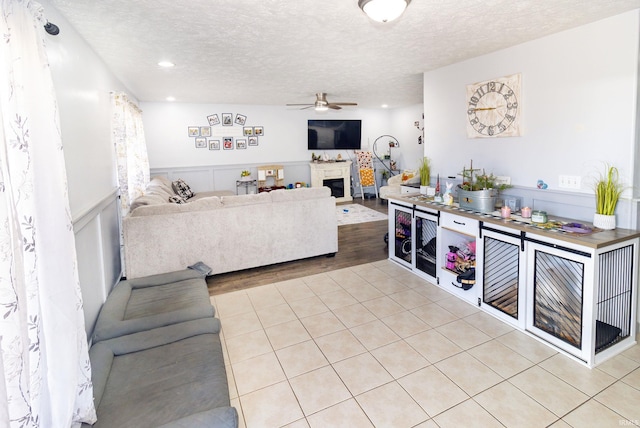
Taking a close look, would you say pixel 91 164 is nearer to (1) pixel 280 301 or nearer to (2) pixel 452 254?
(1) pixel 280 301

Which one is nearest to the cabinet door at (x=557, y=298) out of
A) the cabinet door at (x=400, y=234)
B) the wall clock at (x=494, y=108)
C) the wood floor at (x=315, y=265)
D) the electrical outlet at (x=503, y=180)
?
the electrical outlet at (x=503, y=180)

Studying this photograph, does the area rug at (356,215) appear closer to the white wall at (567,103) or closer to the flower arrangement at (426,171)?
the flower arrangement at (426,171)

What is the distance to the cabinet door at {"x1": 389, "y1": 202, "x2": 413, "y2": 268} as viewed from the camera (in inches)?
157

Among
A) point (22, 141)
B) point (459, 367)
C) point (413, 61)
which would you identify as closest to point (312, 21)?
point (413, 61)

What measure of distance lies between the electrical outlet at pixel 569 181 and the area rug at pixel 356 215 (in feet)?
12.6

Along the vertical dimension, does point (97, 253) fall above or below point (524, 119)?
below

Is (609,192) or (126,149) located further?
(126,149)

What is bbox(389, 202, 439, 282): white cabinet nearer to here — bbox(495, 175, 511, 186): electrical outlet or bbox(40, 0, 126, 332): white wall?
bbox(495, 175, 511, 186): electrical outlet

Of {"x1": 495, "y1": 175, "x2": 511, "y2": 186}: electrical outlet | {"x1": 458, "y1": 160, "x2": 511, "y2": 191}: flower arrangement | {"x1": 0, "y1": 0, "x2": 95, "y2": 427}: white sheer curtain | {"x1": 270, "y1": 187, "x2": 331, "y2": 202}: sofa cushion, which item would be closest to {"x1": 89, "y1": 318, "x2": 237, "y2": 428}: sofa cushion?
{"x1": 0, "y1": 0, "x2": 95, "y2": 427}: white sheer curtain

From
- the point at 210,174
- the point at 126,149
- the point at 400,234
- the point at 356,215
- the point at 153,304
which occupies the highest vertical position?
the point at 126,149

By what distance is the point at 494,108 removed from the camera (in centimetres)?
334

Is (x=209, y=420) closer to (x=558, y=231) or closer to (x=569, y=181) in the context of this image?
(x=558, y=231)

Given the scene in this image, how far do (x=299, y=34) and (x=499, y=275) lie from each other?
8.47ft

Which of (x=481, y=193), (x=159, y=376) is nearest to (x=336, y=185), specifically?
(x=481, y=193)
